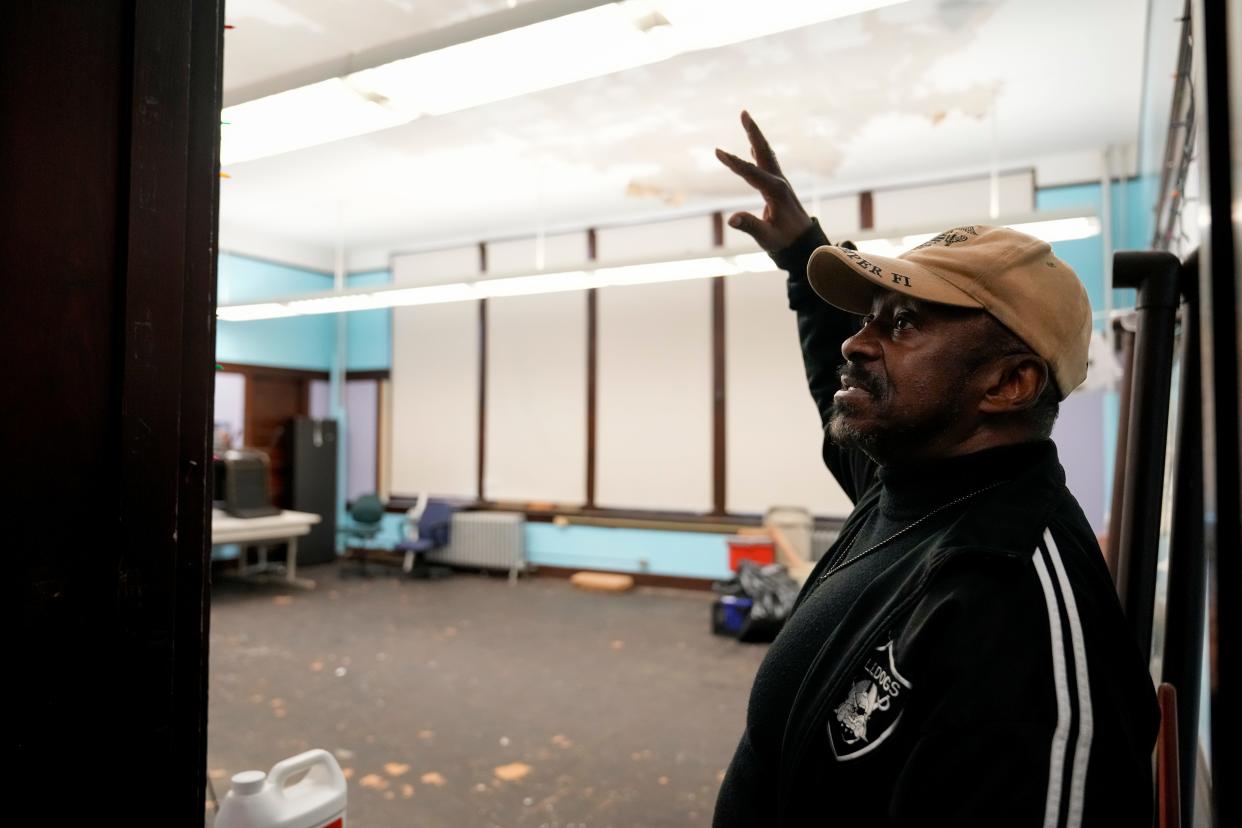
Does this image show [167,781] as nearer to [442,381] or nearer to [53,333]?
[53,333]

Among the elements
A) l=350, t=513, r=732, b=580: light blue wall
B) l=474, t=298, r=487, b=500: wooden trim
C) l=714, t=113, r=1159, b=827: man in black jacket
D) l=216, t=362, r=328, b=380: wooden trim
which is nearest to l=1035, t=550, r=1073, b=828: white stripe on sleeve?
l=714, t=113, r=1159, b=827: man in black jacket

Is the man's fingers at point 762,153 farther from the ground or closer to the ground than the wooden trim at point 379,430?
farther from the ground

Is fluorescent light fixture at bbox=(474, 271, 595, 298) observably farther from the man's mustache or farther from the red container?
the man's mustache

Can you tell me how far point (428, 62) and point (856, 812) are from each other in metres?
2.33

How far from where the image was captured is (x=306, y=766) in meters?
1.75

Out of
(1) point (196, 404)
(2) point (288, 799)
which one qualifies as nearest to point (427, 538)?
(2) point (288, 799)

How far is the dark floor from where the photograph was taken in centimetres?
302

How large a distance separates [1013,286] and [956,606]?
46 cm

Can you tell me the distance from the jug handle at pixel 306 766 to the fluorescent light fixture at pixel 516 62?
1506 millimetres

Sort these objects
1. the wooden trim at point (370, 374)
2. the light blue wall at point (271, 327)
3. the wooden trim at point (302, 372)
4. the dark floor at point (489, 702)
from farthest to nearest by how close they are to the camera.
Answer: the wooden trim at point (370, 374)
the wooden trim at point (302, 372)
the light blue wall at point (271, 327)
the dark floor at point (489, 702)

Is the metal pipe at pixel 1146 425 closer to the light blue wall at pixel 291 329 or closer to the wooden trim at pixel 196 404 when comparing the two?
the wooden trim at pixel 196 404

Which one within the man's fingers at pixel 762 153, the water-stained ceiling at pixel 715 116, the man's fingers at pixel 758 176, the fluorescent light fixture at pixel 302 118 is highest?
the water-stained ceiling at pixel 715 116

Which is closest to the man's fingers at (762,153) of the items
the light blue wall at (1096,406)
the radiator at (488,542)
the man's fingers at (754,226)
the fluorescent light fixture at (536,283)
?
the man's fingers at (754,226)

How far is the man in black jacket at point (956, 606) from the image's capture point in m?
0.74
